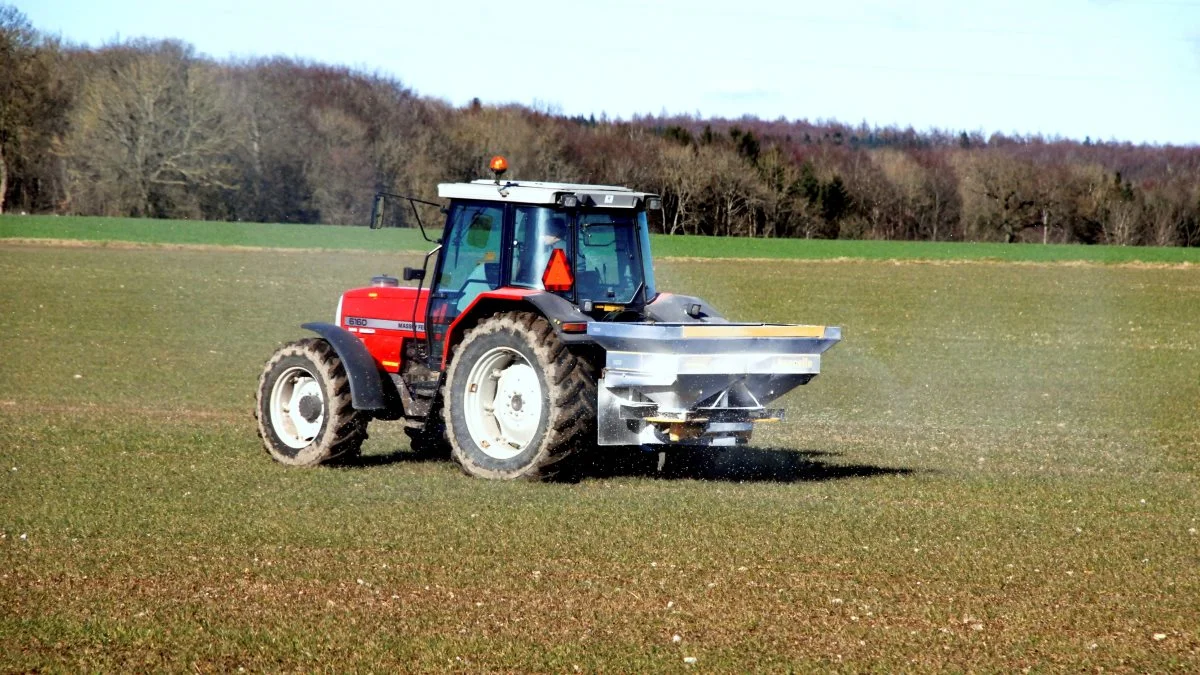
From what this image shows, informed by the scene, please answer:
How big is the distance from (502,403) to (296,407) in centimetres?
211

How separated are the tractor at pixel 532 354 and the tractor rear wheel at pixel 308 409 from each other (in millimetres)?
13

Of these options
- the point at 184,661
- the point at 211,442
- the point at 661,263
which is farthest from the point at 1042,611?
the point at 661,263

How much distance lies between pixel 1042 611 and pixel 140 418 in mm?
10163

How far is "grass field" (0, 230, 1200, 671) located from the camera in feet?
22.2

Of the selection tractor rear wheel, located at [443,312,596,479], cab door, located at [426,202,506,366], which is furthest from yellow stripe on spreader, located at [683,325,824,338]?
cab door, located at [426,202,506,366]

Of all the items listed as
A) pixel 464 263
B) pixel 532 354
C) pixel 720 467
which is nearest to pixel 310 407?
pixel 464 263

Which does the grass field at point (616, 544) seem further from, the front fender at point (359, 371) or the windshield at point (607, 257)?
the windshield at point (607, 257)

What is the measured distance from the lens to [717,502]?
417 inches

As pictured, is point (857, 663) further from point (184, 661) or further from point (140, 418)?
point (140, 418)

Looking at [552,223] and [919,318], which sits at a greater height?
[552,223]

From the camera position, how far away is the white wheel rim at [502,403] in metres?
11.4

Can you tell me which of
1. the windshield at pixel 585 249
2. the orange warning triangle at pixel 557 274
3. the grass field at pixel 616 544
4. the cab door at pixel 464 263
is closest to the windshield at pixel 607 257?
the windshield at pixel 585 249

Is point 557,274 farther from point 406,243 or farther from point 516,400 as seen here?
point 406,243

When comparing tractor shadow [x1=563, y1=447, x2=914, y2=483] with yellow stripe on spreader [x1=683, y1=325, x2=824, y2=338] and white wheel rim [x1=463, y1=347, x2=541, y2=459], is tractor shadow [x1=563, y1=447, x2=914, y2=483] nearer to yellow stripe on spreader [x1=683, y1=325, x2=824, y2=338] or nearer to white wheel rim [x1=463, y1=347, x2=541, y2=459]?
white wheel rim [x1=463, y1=347, x2=541, y2=459]
